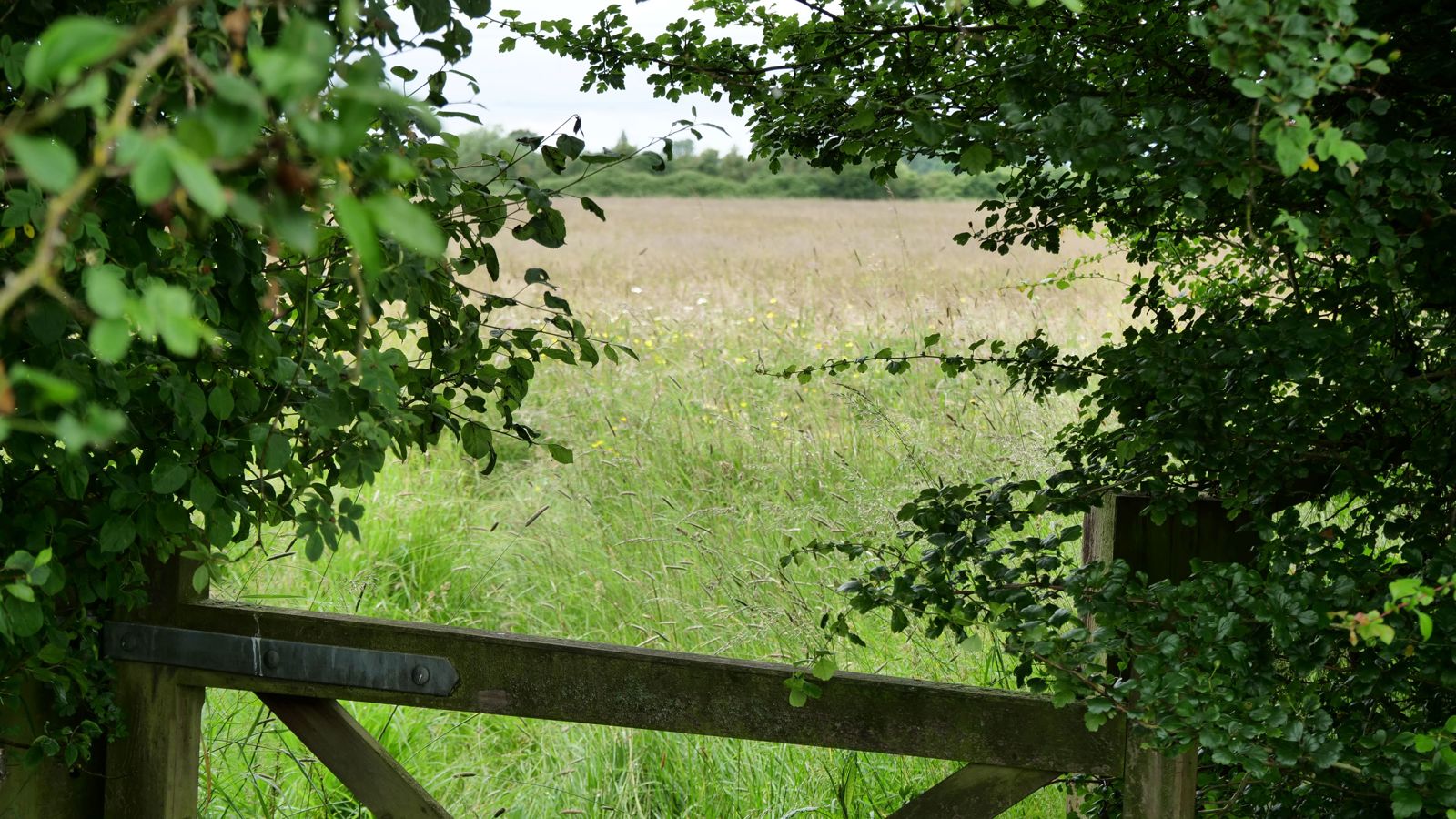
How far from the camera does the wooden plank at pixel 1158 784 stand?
62.0 inches

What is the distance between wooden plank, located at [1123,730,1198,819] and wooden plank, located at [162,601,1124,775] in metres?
0.03

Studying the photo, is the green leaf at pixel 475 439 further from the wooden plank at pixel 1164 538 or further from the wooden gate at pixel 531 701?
the wooden plank at pixel 1164 538

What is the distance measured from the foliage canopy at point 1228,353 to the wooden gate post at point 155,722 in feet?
3.26

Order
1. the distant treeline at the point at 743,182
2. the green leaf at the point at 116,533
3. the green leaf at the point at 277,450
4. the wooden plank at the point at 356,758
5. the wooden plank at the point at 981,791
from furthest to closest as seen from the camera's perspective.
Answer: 1. the distant treeline at the point at 743,182
2. the wooden plank at the point at 356,758
3. the wooden plank at the point at 981,791
4. the green leaf at the point at 116,533
5. the green leaf at the point at 277,450

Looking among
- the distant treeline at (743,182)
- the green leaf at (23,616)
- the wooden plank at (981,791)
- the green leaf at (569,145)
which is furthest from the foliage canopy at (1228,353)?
the distant treeline at (743,182)

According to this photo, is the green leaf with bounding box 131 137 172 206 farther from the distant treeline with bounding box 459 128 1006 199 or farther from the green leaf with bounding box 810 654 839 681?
the distant treeline with bounding box 459 128 1006 199

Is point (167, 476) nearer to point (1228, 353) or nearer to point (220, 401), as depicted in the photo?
point (220, 401)

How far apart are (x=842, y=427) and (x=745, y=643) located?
1715mm

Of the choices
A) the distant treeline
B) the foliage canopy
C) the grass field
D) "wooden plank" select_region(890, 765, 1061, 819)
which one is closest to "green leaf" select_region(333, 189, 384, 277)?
the foliage canopy

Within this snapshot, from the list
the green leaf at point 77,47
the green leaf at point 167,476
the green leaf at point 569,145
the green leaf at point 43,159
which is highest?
the green leaf at point 569,145

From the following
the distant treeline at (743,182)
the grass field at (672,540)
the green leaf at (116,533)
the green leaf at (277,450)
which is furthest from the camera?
the distant treeline at (743,182)

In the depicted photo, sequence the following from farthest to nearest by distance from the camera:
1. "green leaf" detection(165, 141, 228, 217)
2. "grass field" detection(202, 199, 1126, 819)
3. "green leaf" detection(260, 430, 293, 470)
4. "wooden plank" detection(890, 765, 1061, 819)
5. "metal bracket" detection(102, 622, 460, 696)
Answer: "grass field" detection(202, 199, 1126, 819)
"metal bracket" detection(102, 622, 460, 696)
"wooden plank" detection(890, 765, 1061, 819)
"green leaf" detection(260, 430, 293, 470)
"green leaf" detection(165, 141, 228, 217)

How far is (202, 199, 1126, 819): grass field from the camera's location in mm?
3061

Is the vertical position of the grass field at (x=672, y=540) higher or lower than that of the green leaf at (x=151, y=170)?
lower
